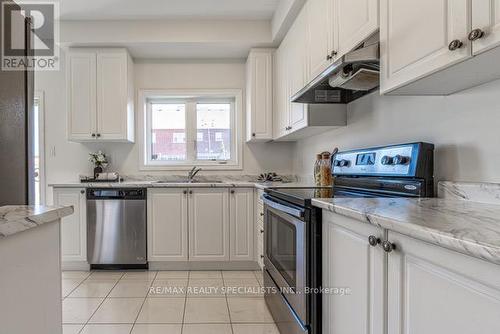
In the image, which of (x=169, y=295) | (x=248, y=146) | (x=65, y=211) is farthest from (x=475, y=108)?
(x=248, y=146)

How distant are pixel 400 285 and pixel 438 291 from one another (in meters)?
0.14

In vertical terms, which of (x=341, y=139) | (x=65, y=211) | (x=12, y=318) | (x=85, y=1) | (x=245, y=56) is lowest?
(x=12, y=318)

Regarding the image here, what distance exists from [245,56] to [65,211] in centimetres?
307

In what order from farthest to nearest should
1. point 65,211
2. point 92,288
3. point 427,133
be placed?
point 92,288 < point 427,133 < point 65,211

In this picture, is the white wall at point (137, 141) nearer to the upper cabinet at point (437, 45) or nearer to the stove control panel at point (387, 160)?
the stove control panel at point (387, 160)

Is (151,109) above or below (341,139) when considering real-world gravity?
above

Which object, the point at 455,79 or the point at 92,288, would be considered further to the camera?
the point at 92,288

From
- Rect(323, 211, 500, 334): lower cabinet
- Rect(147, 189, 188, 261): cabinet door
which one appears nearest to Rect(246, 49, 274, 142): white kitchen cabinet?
Rect(147, 189, 188, 261): cabinet door

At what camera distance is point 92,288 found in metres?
2.79

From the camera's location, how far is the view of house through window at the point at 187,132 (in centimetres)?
394

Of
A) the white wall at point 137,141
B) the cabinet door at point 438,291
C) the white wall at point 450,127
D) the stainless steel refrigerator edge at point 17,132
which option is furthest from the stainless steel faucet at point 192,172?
the cabinet door at point 438,291

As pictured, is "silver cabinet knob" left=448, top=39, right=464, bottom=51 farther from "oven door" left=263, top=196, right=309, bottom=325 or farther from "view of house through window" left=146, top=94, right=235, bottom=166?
"view of house through window" left=146, top=94, right=235, bottom=166

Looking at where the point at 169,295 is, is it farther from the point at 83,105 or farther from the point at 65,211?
the point at 83,105

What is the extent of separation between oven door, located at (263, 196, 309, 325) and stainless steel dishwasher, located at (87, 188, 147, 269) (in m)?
1.50
